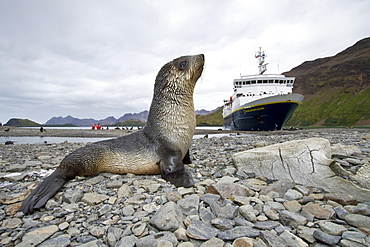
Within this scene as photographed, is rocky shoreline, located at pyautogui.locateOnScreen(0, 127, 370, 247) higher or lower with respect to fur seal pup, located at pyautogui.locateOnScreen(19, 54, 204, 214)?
lower

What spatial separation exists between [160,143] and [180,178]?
96cm

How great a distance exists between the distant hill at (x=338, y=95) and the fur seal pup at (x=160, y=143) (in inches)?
3266

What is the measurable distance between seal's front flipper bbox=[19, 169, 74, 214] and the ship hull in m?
19.4

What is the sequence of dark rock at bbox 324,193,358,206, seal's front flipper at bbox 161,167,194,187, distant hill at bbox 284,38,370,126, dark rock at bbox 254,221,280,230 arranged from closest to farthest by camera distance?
dark rock at bbox 254,221,280,230 < dark rock at bbox 324,193,358,206 < seal's front flipper at bbox 161,167,194,187 < distant hill at bbox 284,38,370,126

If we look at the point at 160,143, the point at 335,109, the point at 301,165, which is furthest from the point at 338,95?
the point at 160,143

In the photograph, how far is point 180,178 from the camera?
2861 mm

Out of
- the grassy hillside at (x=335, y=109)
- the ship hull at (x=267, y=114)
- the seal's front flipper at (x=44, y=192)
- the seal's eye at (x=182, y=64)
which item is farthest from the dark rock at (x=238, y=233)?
the grassy hillside at (x=335, y=109)

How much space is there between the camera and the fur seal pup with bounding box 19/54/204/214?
10.6ft

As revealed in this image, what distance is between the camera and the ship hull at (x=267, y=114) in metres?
18.8

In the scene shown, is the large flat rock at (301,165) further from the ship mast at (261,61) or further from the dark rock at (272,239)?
the ship mast at (261,61)

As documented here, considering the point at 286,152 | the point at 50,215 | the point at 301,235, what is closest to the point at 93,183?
the point at 50,215

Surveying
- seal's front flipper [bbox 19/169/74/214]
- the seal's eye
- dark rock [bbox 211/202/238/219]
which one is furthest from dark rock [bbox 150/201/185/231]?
the seal's eye

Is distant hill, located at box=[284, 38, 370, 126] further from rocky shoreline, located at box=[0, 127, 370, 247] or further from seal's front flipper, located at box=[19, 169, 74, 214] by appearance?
seal's front flipper, located at box=[19, 169, 74, 214]

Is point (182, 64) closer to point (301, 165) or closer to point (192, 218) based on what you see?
point (301, 165)
